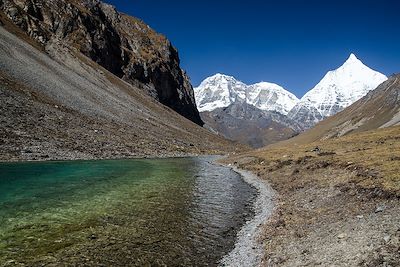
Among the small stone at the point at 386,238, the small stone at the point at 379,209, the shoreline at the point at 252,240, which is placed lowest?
the shoreline at the point at 252,240

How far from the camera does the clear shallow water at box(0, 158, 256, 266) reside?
61.2 feet

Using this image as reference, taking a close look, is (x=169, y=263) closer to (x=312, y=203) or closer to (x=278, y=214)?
(x=278, y=214)

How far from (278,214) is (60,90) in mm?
97276

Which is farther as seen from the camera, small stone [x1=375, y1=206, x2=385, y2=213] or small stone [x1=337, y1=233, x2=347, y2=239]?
small stone [x1=375, y1=206, x2=385, y2=213]

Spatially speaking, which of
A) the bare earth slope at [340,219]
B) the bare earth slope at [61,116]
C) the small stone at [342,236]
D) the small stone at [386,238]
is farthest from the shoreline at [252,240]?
the bare earth slope at [61,116]

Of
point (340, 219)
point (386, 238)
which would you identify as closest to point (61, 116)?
point (340, 219)

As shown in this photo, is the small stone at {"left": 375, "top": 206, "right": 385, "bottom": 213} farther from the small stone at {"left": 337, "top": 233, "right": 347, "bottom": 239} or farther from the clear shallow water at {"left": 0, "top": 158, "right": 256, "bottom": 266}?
the clear shallow water at {"left": 0, "top": 158, "right": 256, "bottom": 266}

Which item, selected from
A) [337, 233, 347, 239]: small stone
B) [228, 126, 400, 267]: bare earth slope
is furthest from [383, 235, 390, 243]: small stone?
[337, 233, 347, 239]: small stone

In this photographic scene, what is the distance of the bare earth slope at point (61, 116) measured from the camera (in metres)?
65.2

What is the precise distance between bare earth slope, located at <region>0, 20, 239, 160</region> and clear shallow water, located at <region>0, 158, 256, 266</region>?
22.7 m

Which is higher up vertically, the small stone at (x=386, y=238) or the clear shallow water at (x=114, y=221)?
the small stone at (x=386, y=238)

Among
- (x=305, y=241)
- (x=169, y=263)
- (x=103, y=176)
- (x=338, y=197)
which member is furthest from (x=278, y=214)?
(x=103, y=176)

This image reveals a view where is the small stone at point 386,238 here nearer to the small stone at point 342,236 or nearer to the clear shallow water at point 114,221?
the small stone at point 342,236

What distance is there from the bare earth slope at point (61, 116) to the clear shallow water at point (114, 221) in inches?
895
